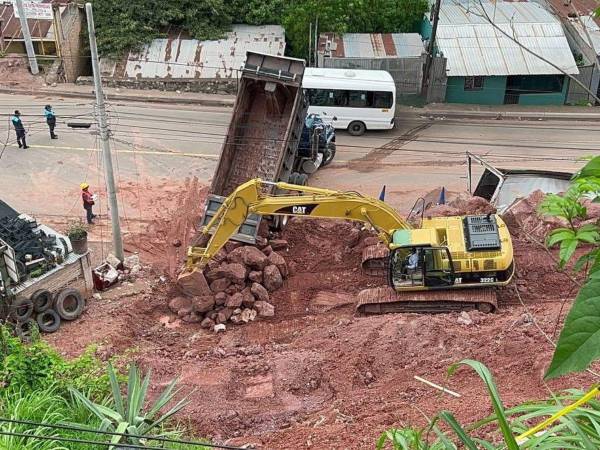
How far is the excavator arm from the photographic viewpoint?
44.1 ft

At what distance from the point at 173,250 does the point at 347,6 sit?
45.6 feet

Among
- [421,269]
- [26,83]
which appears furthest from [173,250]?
[26,83]

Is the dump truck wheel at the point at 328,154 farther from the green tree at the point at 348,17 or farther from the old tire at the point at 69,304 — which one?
the old tire at the point at 69,304

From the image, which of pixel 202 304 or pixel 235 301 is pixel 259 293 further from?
pixel 202 304

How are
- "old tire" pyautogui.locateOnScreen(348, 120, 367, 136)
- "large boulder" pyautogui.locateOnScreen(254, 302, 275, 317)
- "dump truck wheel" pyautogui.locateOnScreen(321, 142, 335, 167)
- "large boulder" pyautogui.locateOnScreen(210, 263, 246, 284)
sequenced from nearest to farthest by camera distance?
1. "large boulder" pyautogui.locateOnScreen(254, 302, 275, 317)
2. "large boulder" pyautogui.locateOnScreen(210, 263, 246, 284)
3. "dump truck wheel" pyautogui.locateOnScreen(321, 142, 335, 167)
4. "old tire" pyautogui.locateOnScreen(348, 120, 367, 136)

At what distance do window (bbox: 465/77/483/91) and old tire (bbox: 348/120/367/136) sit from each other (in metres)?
5.30

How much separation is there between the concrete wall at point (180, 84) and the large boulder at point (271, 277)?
12.4m

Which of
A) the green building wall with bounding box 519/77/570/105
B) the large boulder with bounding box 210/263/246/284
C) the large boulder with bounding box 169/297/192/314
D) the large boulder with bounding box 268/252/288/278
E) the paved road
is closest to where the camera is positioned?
the large boulder with bounding box 169/297/192/314

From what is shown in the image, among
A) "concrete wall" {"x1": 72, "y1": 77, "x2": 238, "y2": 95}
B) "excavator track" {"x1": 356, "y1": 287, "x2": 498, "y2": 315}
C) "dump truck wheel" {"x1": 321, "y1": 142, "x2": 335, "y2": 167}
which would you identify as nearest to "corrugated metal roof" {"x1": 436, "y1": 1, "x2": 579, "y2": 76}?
"dump truck wheel" {"x1": 321, "y1": 142, "x2": 335, "y2": 167}

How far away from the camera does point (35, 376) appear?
9766mm

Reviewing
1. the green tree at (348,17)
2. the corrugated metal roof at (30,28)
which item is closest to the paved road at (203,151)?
the corrugated metal roof at (30,28)

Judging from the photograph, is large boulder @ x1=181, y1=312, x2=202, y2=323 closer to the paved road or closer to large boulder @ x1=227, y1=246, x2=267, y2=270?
large boulder @ x1=227, y1=246, x2=267, y2=270

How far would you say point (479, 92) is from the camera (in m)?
25.3

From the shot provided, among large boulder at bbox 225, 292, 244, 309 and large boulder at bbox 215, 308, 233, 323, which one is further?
large boulder at bbox 225, 292, 244, 309
